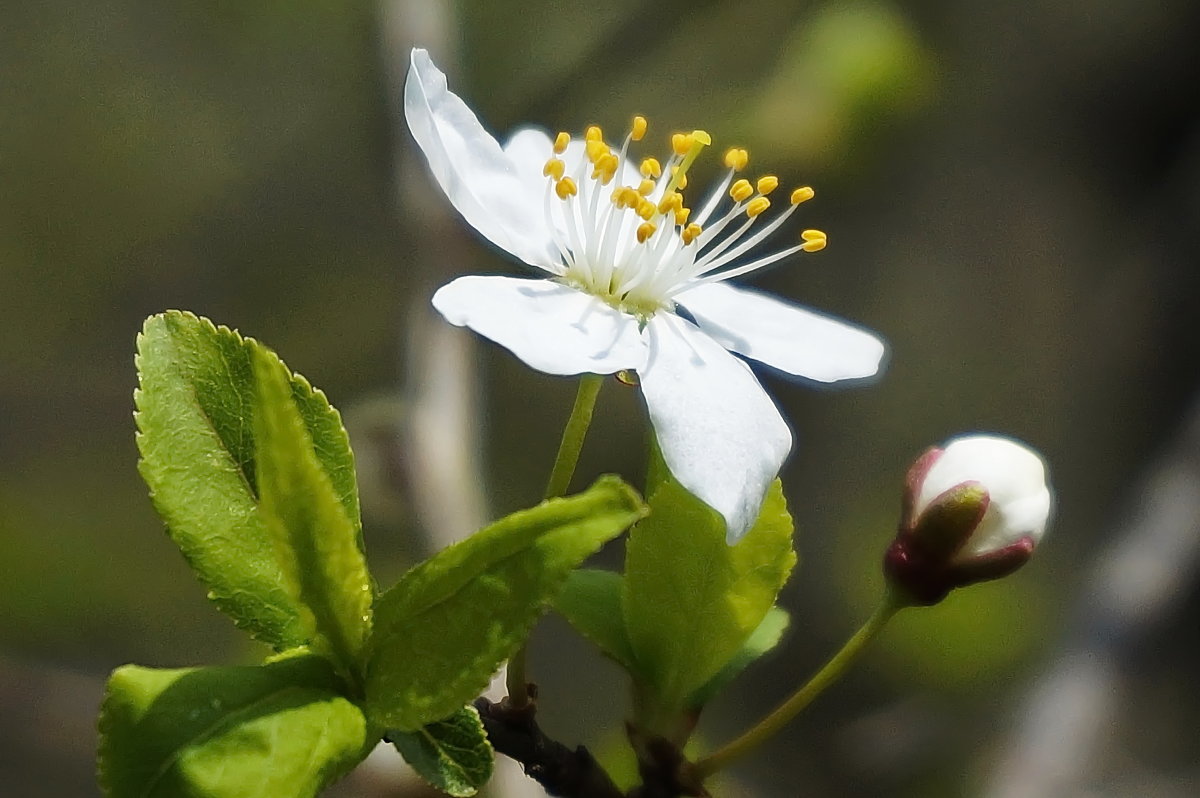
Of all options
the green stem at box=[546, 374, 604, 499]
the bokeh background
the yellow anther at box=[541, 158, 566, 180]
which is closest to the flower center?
the yellow anther at box=[541, 158, 566, 180]

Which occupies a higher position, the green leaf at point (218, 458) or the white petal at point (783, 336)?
the white petal at point (783, 336)

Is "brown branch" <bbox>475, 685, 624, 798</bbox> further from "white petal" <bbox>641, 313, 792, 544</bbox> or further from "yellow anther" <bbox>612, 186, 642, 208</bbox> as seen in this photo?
"yellow anther" <bbox>612, 186, 642, 208</bbox>

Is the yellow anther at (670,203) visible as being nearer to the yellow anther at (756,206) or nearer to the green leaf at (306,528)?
the yellow anther at (756,206)

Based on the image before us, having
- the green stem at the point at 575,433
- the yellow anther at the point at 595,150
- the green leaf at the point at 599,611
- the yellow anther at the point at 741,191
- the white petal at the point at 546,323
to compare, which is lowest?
the green leaf at the point at 599,611

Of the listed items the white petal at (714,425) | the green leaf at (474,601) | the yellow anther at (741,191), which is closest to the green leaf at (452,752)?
the green leaf at (474,601)


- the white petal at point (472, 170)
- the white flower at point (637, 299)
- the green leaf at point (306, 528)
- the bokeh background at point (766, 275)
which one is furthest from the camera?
the bokeh background at point (766, 275)

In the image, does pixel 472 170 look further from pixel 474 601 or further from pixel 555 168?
pixel 474 601

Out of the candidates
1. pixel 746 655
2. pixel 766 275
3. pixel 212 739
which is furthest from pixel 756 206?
pixel 766 275

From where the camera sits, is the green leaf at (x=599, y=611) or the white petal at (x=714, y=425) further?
the green leaf at (x=599, y=611)
